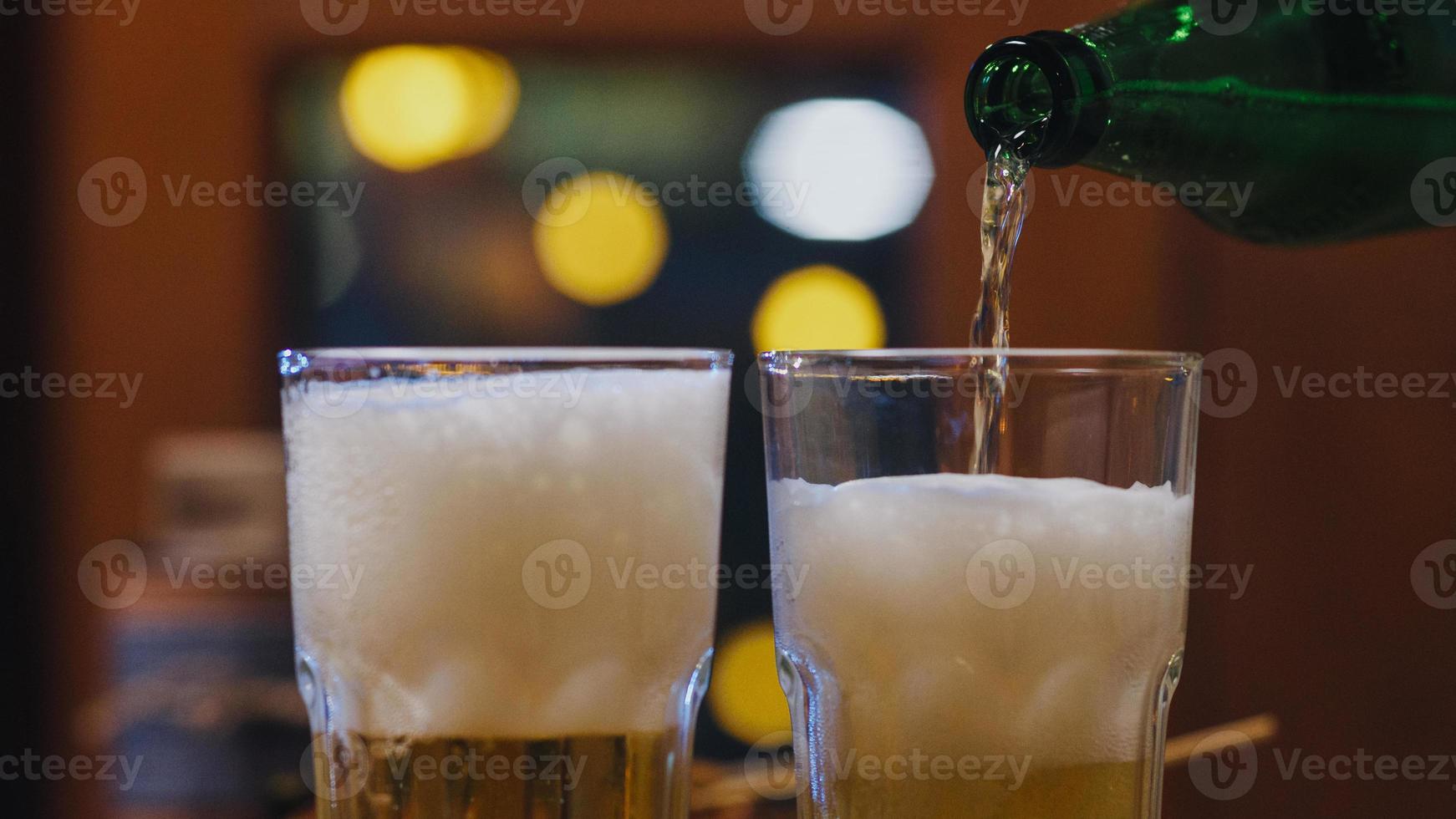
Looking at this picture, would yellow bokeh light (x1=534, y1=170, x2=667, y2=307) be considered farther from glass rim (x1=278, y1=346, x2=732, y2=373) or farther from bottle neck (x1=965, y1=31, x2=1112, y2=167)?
glass rim (x1=278, y1=346, x2=732, y2=373)

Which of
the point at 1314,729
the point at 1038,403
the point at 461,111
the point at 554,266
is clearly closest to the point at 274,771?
the point at 554,266

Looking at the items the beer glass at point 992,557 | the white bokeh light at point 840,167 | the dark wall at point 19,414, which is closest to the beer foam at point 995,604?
the beer glass at point 992,557

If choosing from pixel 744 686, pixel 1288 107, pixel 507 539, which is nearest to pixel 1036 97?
pixel 1288 107

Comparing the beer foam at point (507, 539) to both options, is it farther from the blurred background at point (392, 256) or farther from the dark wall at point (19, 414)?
the dark wall at point (19, 414)

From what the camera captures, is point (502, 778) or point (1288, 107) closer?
point (502, 778)

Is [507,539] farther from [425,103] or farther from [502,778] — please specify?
[425,103]
